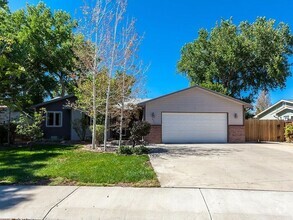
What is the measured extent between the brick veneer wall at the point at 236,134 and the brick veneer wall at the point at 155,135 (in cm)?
501

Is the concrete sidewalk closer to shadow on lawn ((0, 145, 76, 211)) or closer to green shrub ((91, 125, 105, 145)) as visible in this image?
shadow on lawn ((0, 145, 76, 211))

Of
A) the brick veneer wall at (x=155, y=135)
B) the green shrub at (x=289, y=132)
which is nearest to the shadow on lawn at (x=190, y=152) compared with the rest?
the brick veneer wall at (x=155, y=135)

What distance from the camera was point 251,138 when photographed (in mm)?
22016

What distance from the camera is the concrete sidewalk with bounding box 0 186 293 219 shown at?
17.4ft

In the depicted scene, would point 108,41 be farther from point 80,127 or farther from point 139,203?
point 139,203

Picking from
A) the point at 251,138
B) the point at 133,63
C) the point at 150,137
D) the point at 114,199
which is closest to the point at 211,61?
the point at 251,138

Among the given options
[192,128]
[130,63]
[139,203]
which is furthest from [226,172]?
[192,128]

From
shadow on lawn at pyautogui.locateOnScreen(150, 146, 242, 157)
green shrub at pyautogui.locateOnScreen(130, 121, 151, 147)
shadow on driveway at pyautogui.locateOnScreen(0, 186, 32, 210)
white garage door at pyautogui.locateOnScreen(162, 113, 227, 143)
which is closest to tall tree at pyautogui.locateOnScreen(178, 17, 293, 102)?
white garage door at pyautogui.locateOnScreen(162, 113, 227, 143)

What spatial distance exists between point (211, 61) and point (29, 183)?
1063 inches

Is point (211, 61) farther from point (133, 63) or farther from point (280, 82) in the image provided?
point (133, 63)

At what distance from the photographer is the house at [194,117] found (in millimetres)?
19797

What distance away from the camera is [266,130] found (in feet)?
73.2

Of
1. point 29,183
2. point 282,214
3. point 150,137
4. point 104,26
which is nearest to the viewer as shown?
point 282,214

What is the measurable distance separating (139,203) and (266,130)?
18835mm
